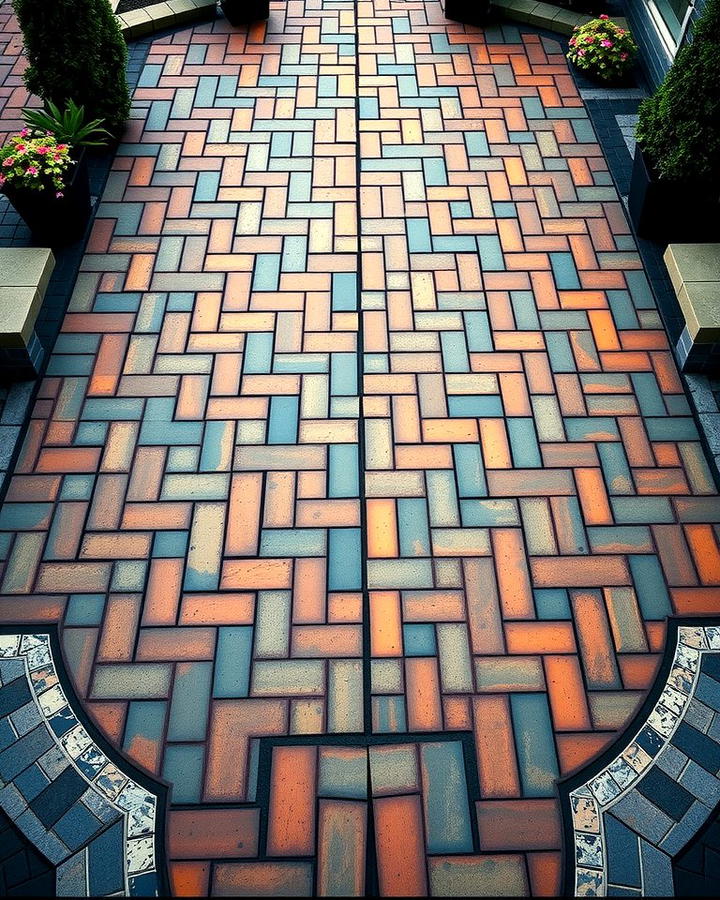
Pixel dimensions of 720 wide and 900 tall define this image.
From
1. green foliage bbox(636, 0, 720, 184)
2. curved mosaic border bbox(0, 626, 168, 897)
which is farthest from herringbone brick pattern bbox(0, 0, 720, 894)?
green foliage bbox(636, 0, 720, 184)

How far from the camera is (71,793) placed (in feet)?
7.86

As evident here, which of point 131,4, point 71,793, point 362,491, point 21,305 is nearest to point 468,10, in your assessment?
point 131,4

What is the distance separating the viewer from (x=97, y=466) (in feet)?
10.6

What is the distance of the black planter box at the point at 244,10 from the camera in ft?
18.7

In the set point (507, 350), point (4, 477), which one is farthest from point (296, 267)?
point (4, 477)

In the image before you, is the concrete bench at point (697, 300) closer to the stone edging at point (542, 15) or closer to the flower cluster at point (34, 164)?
the stone edging at point (542, 15)

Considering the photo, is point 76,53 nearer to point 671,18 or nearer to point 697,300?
point 697,300

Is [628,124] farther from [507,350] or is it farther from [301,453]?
[301,453]

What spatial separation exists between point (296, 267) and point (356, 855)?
118 inches

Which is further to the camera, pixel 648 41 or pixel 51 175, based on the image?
pixel 648 41

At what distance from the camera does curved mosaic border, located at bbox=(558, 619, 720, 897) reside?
227cm

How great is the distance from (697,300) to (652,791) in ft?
7.46

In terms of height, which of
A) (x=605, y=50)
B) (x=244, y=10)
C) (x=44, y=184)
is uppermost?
(x=244, y=10)

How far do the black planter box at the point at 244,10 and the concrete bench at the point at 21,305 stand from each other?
3264mm
